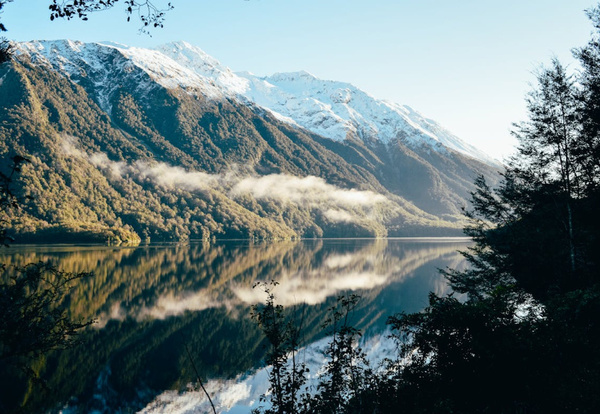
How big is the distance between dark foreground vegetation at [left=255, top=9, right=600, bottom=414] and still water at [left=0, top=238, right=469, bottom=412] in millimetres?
5989

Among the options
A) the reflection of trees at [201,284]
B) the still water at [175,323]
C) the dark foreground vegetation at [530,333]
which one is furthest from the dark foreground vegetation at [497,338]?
the reflection of trees at [201,284]

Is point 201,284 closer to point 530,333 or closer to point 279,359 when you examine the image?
point 279,359

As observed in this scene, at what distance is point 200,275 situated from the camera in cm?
7281

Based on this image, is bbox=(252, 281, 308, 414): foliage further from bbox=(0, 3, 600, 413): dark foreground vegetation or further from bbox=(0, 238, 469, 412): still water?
bbox=(0, 238, 469, 412): still water

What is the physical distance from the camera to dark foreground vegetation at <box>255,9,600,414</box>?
37.3ft

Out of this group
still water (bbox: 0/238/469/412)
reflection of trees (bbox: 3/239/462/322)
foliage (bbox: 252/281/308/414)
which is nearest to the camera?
foliage (bbox: 252/281/308/414)

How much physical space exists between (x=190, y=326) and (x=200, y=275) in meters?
34.9

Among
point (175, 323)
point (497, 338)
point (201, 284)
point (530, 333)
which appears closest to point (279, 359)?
point (497, 338)

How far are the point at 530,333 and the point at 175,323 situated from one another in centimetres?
3440

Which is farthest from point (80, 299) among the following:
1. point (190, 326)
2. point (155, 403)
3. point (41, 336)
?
point (41, 336)

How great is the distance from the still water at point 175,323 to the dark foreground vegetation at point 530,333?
5989 millimetres

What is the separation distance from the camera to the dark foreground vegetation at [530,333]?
11.4 m

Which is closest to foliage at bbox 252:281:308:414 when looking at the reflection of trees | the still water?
the still water

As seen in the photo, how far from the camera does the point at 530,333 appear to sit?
1242 centimetres
